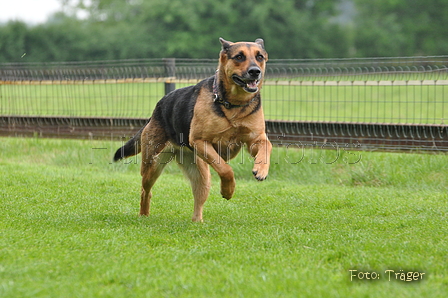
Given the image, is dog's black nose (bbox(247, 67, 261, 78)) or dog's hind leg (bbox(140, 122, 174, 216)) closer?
dog's black nose (bbox(247, 67, 261, 78))

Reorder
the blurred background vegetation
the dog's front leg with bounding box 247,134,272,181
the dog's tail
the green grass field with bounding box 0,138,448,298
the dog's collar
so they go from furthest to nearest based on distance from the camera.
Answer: the blurred background vegetation < the dog's tail < the dog's collar < the dog's front leg with bounding box 247,134,272,181 < the green grass field with bounding box 0,138,448,298

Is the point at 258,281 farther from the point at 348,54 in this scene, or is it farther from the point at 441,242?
the point at 348,54

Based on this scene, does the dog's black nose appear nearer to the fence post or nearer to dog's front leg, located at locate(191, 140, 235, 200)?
dog's front leg, located at locate(191, 140, 235, 200)

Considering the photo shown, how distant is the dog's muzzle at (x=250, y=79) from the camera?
4.99 m

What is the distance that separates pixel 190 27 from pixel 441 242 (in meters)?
38.2

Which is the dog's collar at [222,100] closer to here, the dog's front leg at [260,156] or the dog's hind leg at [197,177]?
the dog's front leg at [260,156]

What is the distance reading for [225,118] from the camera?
5121 millimetres

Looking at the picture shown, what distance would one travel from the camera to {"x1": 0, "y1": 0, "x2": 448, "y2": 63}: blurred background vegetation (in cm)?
3638

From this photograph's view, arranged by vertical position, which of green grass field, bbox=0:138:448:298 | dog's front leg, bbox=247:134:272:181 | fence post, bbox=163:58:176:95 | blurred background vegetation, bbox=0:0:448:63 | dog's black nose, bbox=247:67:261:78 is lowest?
blurred background vegetation, bbox=0:0:448:63

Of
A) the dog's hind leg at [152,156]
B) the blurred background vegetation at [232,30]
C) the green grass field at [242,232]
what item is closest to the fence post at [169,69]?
the green grass field at [242,232]

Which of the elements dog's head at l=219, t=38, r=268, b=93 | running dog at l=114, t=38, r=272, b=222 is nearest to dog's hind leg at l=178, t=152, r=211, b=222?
running dog at l=114, t=38, r=272, b=222

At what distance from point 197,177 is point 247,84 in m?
1.26

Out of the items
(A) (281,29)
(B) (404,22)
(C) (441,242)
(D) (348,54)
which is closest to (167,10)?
(A) (281,29)

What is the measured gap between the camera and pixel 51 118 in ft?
34.9
